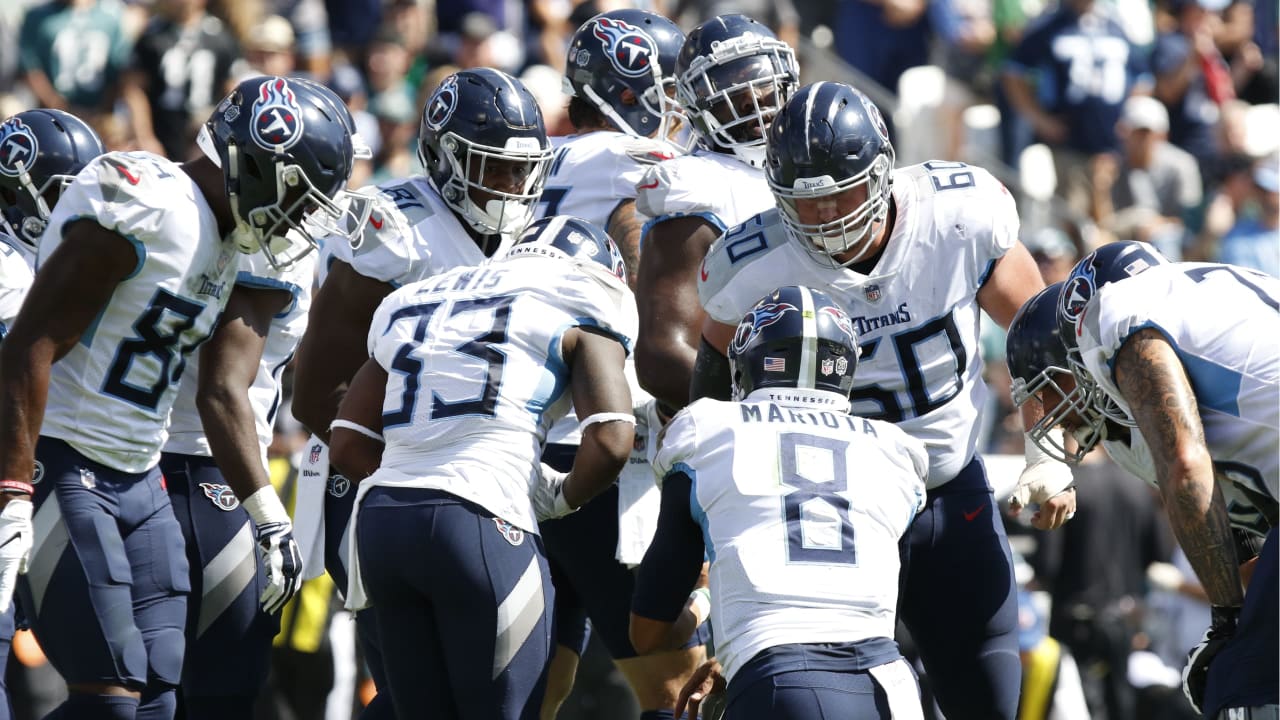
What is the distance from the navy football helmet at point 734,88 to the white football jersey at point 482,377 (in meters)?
1.09

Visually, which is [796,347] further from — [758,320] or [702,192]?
[702,192]

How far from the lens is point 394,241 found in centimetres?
502

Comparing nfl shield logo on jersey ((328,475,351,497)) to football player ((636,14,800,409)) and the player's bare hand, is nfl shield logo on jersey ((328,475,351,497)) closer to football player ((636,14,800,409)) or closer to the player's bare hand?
football player ((636,14,800,409))

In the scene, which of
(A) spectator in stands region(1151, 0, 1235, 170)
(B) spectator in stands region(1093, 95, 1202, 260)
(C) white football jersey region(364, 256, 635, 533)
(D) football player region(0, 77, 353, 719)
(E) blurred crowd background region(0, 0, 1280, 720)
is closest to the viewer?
(C) white football jersey region(364, 256, 635, 533)

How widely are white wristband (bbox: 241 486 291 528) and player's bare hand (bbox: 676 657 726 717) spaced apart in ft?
4.31

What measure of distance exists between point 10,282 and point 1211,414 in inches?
131

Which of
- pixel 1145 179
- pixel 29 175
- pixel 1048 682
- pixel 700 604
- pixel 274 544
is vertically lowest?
pixel 1048 682

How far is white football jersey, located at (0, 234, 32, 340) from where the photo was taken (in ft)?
17.1

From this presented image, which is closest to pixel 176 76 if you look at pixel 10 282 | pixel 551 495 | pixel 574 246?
pixel 10 282

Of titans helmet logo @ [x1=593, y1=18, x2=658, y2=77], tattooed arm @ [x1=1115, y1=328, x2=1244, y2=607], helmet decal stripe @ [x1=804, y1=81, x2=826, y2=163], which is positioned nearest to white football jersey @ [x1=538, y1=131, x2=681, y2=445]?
titans helmet logo @ [x1=593, y1=18, x2=658, y2=77]

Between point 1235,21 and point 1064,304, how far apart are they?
9.24 m

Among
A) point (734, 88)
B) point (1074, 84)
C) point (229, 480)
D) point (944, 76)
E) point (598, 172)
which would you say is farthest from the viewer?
point (944, 76)

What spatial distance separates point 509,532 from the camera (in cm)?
433

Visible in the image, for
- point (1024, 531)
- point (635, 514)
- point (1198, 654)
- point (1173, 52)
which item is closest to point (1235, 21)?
point (1173, 52)
